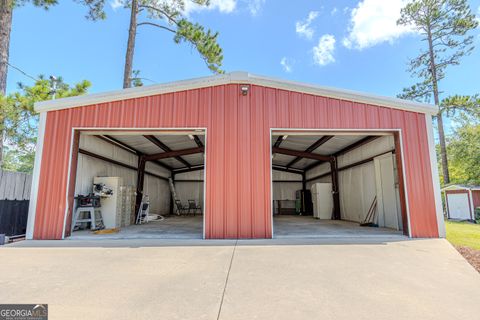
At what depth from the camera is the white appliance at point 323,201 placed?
11047 millimetres

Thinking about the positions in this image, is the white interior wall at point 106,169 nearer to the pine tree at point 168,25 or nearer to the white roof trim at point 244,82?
the white roof trim at point 244,82

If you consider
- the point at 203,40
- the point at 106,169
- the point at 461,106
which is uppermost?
the point at 203,40

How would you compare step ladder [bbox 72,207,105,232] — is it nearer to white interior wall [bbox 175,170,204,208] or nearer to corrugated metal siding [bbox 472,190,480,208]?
white interior wall [bbox 175,170,204,208]

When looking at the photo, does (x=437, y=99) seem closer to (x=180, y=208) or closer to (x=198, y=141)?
(x=198, y=141)

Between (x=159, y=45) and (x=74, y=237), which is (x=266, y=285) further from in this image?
(x=159, y=45)

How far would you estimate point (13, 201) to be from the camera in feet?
19.7

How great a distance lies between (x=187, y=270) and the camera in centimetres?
314

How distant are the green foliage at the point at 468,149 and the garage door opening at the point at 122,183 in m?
16.2

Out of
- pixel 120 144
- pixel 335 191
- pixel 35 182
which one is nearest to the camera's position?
pixel 35 182

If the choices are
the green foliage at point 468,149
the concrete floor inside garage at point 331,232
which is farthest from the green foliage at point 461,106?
the concrete floor inside garage at point 331,232

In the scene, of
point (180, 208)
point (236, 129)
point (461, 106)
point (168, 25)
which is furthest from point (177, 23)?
point (461, 106)

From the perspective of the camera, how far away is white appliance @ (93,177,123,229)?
285 inches

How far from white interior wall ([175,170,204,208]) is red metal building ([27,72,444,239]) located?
10.00 m

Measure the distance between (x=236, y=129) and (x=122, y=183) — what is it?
4.43m
